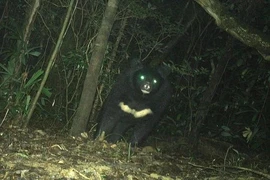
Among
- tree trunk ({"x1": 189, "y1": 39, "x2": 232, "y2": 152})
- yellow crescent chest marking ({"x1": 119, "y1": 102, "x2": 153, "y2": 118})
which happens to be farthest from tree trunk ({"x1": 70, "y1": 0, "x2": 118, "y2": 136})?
tree trunk ({"x1": 189, "y1": 39, "x2": 232, "y2": 152})

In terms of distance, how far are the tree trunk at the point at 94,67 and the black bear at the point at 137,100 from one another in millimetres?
672

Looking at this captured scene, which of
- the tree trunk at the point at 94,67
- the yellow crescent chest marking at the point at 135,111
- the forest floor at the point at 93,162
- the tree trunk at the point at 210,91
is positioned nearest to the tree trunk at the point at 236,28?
the tree trunk at the point at 94,67

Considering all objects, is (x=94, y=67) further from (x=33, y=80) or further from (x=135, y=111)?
(x=135, y=111)

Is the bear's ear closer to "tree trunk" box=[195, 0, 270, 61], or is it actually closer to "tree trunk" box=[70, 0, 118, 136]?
"tree trunk" box=[70, 0, 118, 136]

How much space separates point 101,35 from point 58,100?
5.57ft

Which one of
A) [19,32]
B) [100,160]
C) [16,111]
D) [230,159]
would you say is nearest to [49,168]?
[100,160]

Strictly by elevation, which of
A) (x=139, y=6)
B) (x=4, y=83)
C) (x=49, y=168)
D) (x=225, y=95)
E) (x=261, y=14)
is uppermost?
(x=261, y=14)

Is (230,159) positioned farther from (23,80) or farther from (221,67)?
(23,80)

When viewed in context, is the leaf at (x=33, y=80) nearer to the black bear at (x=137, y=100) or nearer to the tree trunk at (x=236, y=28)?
the black bear at (x=137, y=100)

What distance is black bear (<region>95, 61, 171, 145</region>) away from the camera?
17.5ft

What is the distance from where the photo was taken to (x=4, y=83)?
482 cm

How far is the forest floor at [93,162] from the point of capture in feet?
10.4

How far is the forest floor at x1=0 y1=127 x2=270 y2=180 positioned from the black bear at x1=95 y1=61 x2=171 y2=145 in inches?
21.4

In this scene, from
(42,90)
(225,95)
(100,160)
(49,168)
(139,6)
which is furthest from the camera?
(225,95)
